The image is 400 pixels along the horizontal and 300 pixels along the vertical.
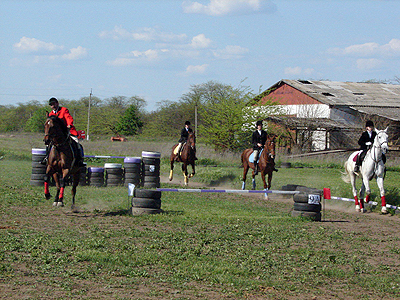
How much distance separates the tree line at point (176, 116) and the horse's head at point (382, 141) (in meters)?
9.98

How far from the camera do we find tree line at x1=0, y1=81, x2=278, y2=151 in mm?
45344

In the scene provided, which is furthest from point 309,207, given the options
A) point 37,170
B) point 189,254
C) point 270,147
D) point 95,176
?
point 37,170

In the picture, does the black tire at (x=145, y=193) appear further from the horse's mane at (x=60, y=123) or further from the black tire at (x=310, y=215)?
the black tire at (x=310, y=215)

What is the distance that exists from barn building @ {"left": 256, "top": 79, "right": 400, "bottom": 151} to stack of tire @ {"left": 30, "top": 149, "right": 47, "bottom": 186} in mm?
30468

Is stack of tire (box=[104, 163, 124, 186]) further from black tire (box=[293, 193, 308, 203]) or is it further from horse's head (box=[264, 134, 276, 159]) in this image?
black tire (box=[293, 193, 308, 203])

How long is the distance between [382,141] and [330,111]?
3648cm

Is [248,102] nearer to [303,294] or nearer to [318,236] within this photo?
[318,236]

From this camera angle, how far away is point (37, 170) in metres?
19.0

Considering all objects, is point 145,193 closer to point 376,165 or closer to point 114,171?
→ point 376,165

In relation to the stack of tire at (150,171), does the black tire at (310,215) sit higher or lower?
lower

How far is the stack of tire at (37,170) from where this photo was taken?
18891 mm

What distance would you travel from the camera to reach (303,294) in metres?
6.39

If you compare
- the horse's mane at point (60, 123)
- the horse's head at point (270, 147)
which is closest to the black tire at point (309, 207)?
the horse's head at point (270, 147)

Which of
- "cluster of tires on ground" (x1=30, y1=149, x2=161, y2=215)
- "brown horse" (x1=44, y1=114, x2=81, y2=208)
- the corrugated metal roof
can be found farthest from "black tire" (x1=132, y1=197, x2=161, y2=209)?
the corrugated metal roof
